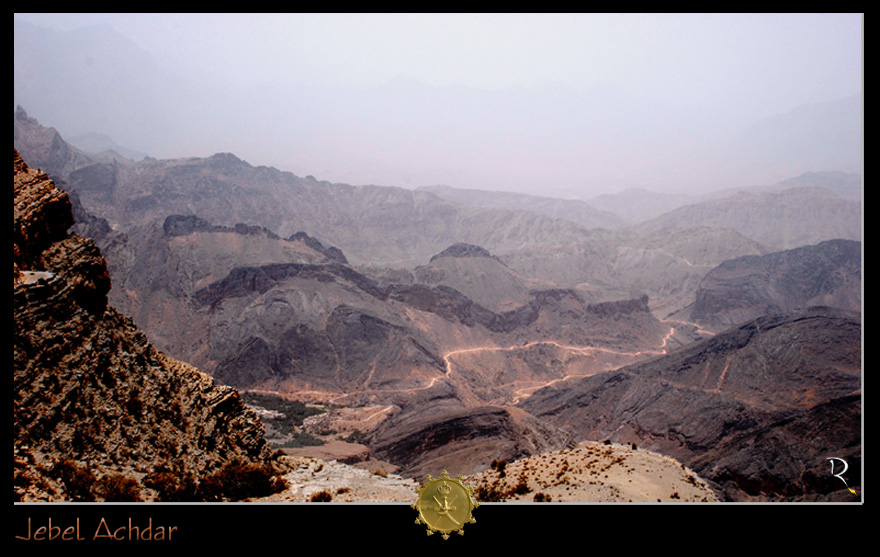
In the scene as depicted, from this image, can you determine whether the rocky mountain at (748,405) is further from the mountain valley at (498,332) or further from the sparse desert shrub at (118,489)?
the sparse desert shrub at (118,489)

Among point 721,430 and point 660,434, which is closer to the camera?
point 721,430

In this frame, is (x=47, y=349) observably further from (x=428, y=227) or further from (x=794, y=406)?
(x=428, y=227)

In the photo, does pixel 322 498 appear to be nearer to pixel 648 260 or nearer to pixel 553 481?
pixel 553 481

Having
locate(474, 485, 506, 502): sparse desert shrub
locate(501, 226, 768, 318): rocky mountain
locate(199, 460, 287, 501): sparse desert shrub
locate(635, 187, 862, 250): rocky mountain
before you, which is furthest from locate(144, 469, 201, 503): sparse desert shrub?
locate(635, 187, 862, 250): rocky mountain

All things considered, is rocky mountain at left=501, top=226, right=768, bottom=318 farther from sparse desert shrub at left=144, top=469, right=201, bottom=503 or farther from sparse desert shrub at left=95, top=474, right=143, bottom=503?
sparse desert shrub at left=95, top=474, right=143, bottom=503

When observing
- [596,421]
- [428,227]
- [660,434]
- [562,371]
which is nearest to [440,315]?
[562,371]
